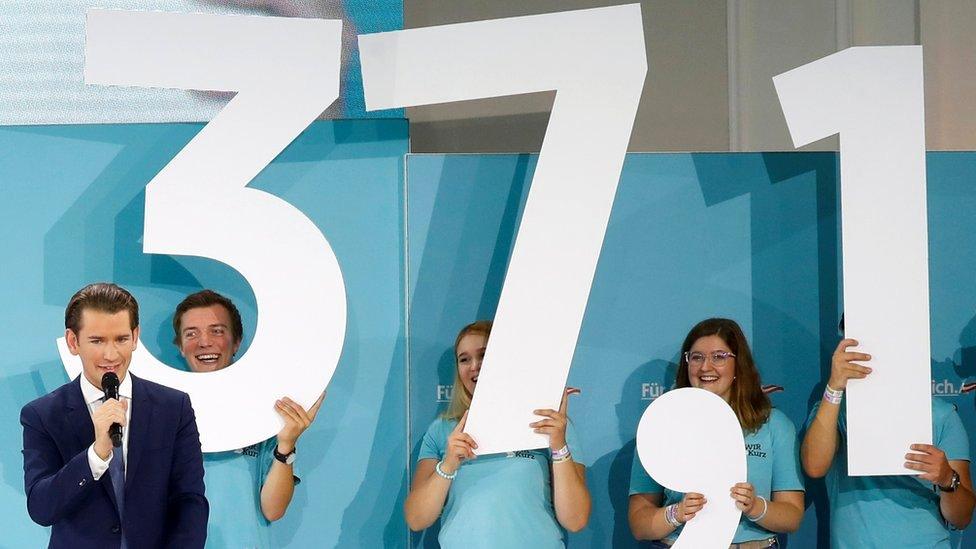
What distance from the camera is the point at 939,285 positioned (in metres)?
4.53

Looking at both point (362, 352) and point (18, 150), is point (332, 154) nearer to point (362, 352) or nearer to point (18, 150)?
point (362, 352)

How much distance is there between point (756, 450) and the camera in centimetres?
398

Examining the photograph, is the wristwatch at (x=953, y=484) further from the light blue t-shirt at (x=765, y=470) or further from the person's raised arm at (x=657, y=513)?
the person's raised arm at (x=657, y=513)

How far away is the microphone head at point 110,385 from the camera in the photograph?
9.46 ft

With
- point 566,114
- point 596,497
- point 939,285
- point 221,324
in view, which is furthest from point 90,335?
point 939,285

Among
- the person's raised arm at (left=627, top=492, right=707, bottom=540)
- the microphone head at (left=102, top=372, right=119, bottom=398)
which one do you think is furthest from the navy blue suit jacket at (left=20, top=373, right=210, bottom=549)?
the person's raised arm at (left=627, top=492, right=707, bottom=540)

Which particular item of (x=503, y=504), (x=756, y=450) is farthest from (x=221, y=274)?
(x=756, y=450)

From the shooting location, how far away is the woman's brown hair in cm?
398

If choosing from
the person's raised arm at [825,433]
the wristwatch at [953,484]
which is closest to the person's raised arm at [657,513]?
the person's raised arm at [825,433]

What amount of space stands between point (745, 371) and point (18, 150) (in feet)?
8.96

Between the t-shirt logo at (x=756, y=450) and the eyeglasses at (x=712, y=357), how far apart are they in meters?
0.30

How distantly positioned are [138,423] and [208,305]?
95 centimetres

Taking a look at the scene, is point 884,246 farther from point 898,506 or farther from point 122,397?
point 122,397

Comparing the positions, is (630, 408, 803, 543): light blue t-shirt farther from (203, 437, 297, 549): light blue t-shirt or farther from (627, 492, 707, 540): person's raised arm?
(203, 437, 297, 549): light blue t-shirt
